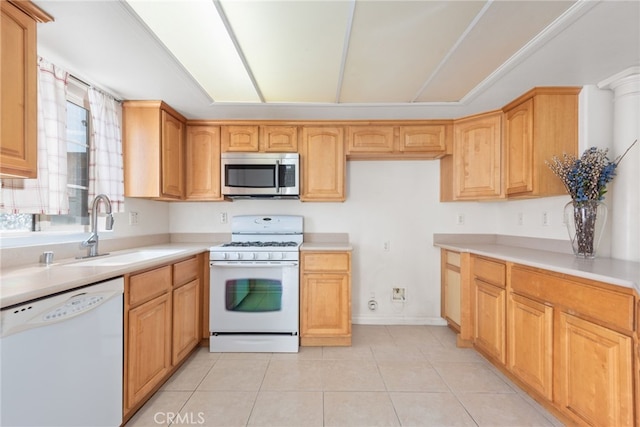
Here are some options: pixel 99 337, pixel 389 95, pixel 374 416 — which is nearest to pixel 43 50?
pixel 99 337

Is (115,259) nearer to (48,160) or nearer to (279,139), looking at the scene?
(48,160)

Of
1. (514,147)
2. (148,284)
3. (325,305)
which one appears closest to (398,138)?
(514,147)

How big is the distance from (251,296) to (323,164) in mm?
1465

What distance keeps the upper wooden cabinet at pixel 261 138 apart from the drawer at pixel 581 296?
88.3 inches

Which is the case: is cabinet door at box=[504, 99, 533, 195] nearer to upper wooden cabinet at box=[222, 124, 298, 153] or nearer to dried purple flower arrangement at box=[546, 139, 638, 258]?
dried purple flower arrangement at box=[546, 139, 638, 258]

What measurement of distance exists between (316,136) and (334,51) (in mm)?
1177

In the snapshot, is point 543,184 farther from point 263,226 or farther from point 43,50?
point 43,50

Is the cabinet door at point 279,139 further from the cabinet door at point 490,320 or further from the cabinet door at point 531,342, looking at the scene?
the cabinet door at point 531,342

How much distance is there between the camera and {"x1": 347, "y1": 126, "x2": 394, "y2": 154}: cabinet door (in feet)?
9.53

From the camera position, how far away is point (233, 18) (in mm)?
1493

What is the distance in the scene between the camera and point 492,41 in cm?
166

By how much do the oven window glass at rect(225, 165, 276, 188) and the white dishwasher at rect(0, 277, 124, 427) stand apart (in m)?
1.51

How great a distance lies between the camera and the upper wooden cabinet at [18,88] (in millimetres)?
1269

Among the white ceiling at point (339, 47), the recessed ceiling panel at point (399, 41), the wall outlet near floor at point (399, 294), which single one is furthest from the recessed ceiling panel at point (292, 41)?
the wall outlet near floor at point (399, 294)
